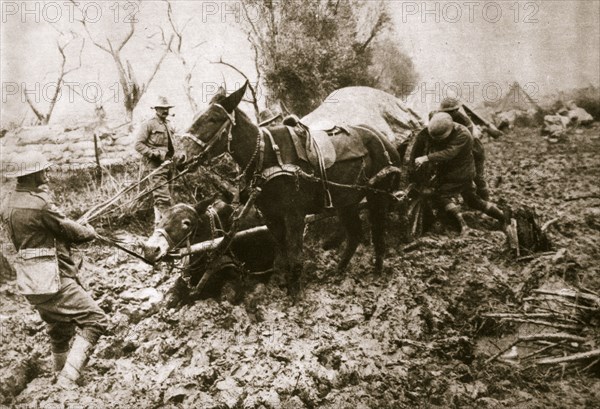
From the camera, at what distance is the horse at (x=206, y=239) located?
4.17 metres

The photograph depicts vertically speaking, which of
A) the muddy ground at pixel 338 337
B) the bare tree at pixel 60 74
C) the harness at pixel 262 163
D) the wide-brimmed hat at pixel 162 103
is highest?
the bare tree at pixel 60 74

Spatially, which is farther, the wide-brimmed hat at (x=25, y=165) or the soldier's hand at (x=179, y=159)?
the soldier's hand at (x=179, y=159)

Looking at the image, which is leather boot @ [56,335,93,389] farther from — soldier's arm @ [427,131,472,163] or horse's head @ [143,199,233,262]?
soldier's arm @ [427,131,472,163]

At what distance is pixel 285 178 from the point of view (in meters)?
4.69

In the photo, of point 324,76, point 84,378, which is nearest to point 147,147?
point 84,378

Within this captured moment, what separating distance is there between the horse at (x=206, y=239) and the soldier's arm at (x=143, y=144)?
7.19ft

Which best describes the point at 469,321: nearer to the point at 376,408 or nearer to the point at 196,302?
the point at 376,408

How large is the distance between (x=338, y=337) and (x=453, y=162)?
10.3 feet

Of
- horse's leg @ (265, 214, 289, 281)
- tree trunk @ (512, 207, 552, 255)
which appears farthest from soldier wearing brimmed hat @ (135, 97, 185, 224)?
tree trunk @ (512, 207, 552, 255)

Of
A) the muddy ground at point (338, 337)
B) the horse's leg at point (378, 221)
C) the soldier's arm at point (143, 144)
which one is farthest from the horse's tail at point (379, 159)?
the soldier's arm at point (143, 144)

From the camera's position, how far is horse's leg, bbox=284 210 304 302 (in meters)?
4.91

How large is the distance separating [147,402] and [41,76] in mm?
4495

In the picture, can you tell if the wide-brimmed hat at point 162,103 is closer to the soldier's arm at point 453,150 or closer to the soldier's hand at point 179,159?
the soldier's hand at point 179,159

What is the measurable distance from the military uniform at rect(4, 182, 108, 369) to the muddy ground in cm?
48
